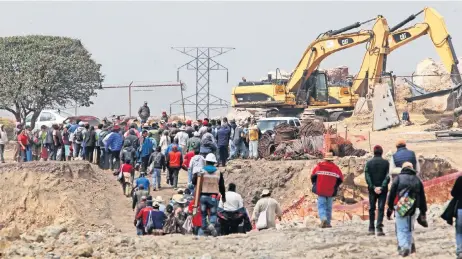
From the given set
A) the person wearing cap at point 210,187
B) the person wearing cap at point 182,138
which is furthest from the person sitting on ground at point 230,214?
the person wearing cap at point 182,138

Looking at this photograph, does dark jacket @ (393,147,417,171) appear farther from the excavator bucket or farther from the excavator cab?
the excavator cab

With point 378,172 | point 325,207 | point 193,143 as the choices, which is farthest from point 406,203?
point 193,143

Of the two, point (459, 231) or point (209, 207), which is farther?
point (209, 207)

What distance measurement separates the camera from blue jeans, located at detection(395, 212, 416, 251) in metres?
16.0

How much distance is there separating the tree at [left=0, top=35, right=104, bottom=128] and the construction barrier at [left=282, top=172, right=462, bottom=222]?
1202 inches

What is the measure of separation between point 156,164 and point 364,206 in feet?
22.6

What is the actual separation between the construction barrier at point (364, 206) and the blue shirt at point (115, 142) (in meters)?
7.11

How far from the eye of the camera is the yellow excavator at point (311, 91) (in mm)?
50281

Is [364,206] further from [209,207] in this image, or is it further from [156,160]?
[156,160]

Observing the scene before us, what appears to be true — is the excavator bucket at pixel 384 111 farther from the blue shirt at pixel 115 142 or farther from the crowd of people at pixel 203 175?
the blue shirt at pixel 115 142

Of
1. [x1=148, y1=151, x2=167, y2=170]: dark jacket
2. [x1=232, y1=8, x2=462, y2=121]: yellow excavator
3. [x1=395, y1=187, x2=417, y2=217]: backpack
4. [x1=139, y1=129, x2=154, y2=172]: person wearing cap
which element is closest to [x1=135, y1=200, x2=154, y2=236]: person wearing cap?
[x1=148, y1=151, x2=167, y2=170]: dark jacket

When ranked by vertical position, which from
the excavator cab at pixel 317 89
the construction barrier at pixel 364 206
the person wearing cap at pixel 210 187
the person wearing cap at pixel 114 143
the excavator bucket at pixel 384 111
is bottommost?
the construction barrier at pixel 364 206

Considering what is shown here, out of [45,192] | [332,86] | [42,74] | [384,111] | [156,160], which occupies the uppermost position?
[42,74]

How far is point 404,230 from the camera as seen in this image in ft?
52.7
